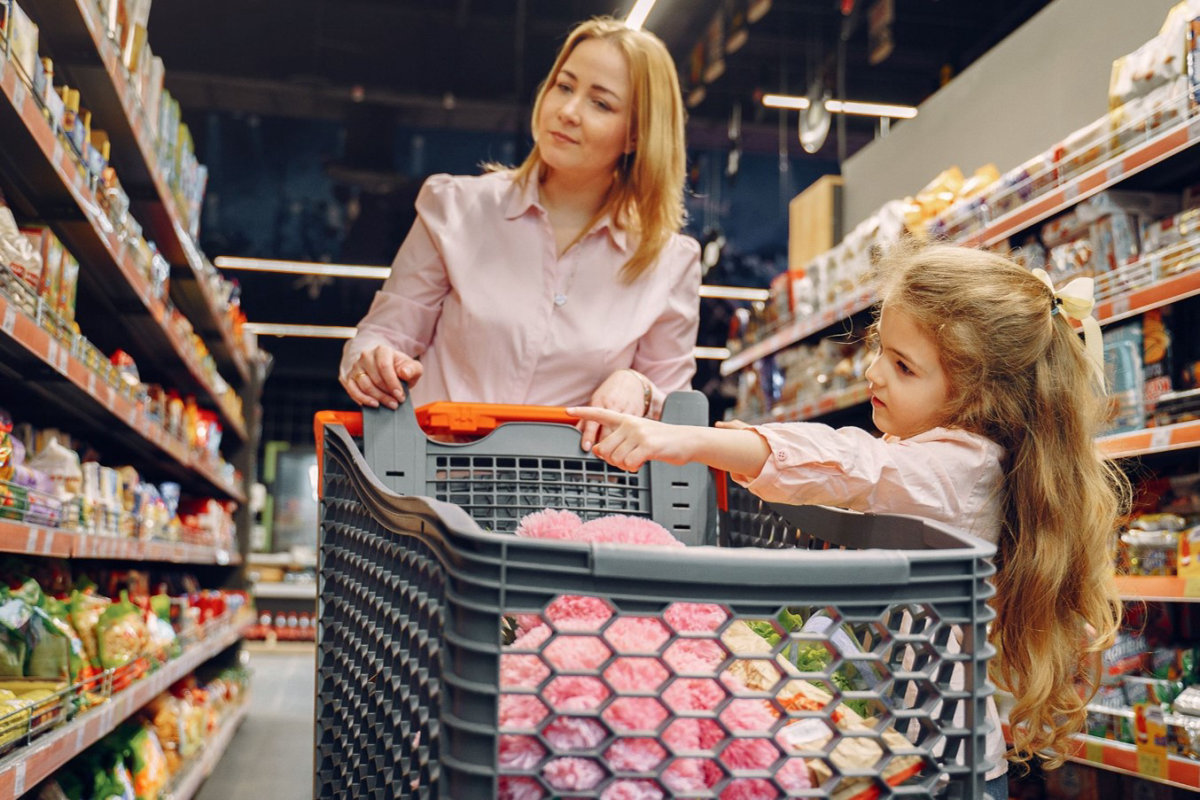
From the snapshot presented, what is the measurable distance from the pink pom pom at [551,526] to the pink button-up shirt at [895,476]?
19cm

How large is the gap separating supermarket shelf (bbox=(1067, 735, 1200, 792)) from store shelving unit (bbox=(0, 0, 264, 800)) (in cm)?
196

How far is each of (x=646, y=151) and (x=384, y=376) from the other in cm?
70

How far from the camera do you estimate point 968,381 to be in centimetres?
133

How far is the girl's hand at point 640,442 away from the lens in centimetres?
→ 99

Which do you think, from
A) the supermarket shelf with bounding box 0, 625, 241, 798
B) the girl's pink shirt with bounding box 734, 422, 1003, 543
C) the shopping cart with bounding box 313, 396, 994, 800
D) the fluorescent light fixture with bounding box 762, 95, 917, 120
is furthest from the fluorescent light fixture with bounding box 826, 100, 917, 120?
the shopping cart with bounding box 313, 396, 994, 800

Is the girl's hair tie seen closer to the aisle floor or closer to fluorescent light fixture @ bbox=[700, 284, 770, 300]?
the aisle floor

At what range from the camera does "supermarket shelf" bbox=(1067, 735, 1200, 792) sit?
2129 millimetres

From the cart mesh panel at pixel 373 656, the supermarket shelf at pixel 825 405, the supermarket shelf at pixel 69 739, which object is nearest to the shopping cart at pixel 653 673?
the cart mesh panel at pixel 373 656

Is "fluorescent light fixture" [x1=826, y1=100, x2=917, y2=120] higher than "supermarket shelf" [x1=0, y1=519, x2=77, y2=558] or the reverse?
higher

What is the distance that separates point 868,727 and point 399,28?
9.55m

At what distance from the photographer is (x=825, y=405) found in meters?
4.07

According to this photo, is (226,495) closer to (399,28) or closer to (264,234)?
(399,28)

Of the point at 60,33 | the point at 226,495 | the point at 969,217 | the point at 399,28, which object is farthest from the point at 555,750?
the point at 399,28

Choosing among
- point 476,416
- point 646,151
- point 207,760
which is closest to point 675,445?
point 476,416
